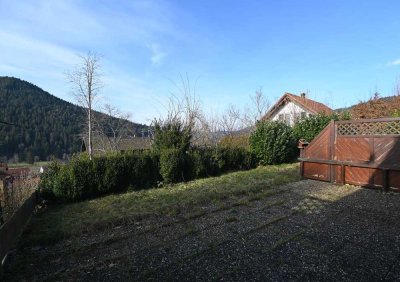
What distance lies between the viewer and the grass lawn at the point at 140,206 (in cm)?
492

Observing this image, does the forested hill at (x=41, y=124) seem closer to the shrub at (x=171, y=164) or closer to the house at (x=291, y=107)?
the house at (x=291, y=107)

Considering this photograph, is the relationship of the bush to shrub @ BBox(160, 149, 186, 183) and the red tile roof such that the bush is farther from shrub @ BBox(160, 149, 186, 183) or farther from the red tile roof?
the red tile roof

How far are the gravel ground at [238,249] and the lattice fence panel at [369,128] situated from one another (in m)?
2.39

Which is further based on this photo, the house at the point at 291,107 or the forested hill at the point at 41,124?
the forested hill at the point at 41,124

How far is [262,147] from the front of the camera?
12.9 m

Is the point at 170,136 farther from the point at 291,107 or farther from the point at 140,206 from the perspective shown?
the point at 291,107

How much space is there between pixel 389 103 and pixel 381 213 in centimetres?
1026

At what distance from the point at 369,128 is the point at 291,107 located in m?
18.8

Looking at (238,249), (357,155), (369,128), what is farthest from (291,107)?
(238,249)

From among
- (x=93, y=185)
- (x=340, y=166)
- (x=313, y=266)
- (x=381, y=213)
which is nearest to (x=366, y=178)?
(x=340, y=166)

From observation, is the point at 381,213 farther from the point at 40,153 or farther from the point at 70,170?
the point at 40,153

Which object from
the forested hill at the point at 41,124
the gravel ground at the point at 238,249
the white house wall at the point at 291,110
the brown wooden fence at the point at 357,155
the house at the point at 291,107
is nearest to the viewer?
the gravel ground at the point at 238,249

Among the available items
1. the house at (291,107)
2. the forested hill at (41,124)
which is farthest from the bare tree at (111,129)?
the house at (291,107)

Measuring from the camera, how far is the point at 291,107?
1013 inches
